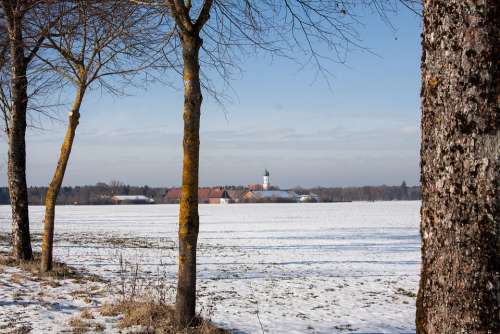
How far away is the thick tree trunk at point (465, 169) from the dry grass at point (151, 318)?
15.4 feet

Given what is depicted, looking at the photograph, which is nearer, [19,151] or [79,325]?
[79,325]

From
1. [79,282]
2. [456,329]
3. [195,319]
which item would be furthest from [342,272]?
[456,329]

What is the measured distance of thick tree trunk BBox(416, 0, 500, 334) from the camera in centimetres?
284

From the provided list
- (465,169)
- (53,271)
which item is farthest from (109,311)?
(465,169)

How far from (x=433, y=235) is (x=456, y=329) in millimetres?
543

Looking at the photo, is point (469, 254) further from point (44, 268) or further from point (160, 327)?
point (44, 268)

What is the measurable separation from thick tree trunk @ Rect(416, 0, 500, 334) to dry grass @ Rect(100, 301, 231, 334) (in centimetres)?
469

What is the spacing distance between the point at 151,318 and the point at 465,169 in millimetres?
5654

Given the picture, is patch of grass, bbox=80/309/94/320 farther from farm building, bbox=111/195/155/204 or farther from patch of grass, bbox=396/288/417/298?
farm building, bbox=111/195/155/204

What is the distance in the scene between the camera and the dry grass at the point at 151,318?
7.04m

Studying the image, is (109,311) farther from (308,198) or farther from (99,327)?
(308,198)

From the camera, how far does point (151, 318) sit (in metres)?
7.36

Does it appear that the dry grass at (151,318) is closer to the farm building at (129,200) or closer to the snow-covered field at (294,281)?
Result: the snow-covered field at (294,281)

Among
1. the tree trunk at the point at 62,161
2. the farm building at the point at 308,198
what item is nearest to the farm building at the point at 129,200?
the farm building at the point at 308,198
